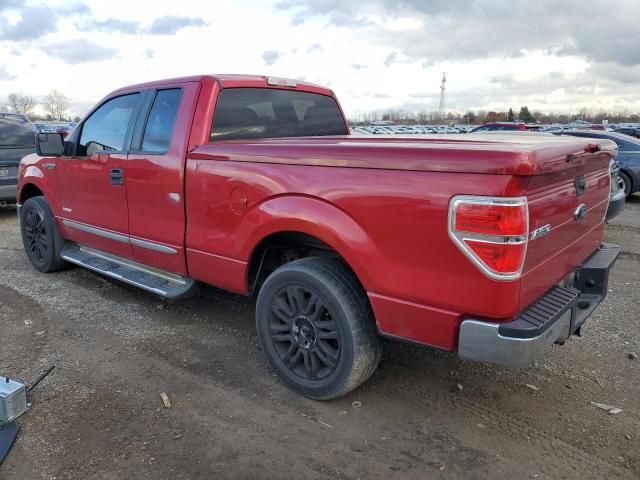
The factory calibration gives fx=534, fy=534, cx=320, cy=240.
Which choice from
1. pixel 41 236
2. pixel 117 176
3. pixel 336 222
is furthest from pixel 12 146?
pixel 336 222

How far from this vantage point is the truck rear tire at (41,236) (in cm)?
554

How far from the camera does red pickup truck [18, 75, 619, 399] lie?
2445 mm

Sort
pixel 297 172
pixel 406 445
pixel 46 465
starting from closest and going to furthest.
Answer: pixel 46 465 < pixel 406 445 < pixel 297 172

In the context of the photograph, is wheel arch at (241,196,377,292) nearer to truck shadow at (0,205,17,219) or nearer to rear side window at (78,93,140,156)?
rear side window at (78,93,140,156)

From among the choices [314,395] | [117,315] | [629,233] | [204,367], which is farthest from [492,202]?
[629,233]

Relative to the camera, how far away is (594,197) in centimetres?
338

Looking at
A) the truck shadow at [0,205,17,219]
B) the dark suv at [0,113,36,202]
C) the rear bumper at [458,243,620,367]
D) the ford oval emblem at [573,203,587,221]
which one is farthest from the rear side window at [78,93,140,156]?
the truck shadow at [0,205,17,219]

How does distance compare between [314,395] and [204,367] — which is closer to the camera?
[314,395]

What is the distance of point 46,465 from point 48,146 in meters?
3.33

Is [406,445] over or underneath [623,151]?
underneath

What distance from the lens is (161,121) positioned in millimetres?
4098

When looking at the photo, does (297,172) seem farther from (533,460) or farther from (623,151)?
(623,151)

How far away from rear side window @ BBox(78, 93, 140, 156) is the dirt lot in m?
1.50

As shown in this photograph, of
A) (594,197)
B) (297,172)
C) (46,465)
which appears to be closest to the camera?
(46,465)
